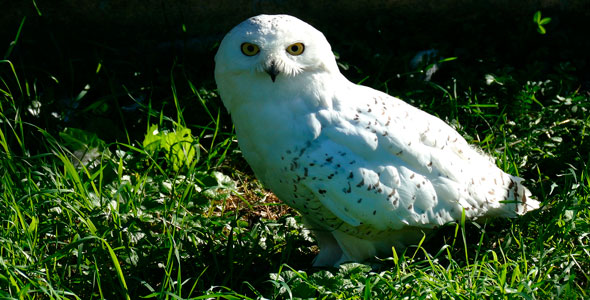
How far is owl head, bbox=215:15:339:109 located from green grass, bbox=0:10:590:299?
862 millimetres

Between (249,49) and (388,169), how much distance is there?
0.83 metres

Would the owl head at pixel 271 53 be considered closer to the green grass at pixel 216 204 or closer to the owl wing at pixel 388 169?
the owl wing at pixel 388 169

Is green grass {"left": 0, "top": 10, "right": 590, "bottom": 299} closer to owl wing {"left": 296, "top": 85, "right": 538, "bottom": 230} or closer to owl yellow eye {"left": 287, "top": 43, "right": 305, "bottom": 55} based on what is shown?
owl wing {"left": 296, "top": 85, "right": 538, "bottom": 230}

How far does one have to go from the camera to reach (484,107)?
496 cm

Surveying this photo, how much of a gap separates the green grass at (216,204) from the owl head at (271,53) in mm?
862

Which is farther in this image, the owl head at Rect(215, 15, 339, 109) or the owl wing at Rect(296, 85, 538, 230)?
the owl wing at Rect(296, 85, 538, 230)

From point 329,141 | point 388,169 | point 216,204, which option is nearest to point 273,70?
point 329,141

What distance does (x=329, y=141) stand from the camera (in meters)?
3.28

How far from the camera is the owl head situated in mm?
3125

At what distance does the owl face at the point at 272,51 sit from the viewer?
3123 millimetres

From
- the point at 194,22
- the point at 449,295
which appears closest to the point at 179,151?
the point at 194,22

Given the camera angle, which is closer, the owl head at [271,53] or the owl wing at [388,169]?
the owl head at [271,53]

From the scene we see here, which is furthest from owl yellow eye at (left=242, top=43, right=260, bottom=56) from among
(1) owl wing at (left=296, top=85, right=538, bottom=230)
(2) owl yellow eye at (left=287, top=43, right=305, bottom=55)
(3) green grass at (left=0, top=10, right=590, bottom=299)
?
(3) green grass at (left=0, top=10, right=590, bottom=299)

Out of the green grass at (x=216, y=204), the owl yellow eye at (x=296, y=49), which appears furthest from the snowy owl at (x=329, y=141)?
the green grass at (x=216, y=204)
